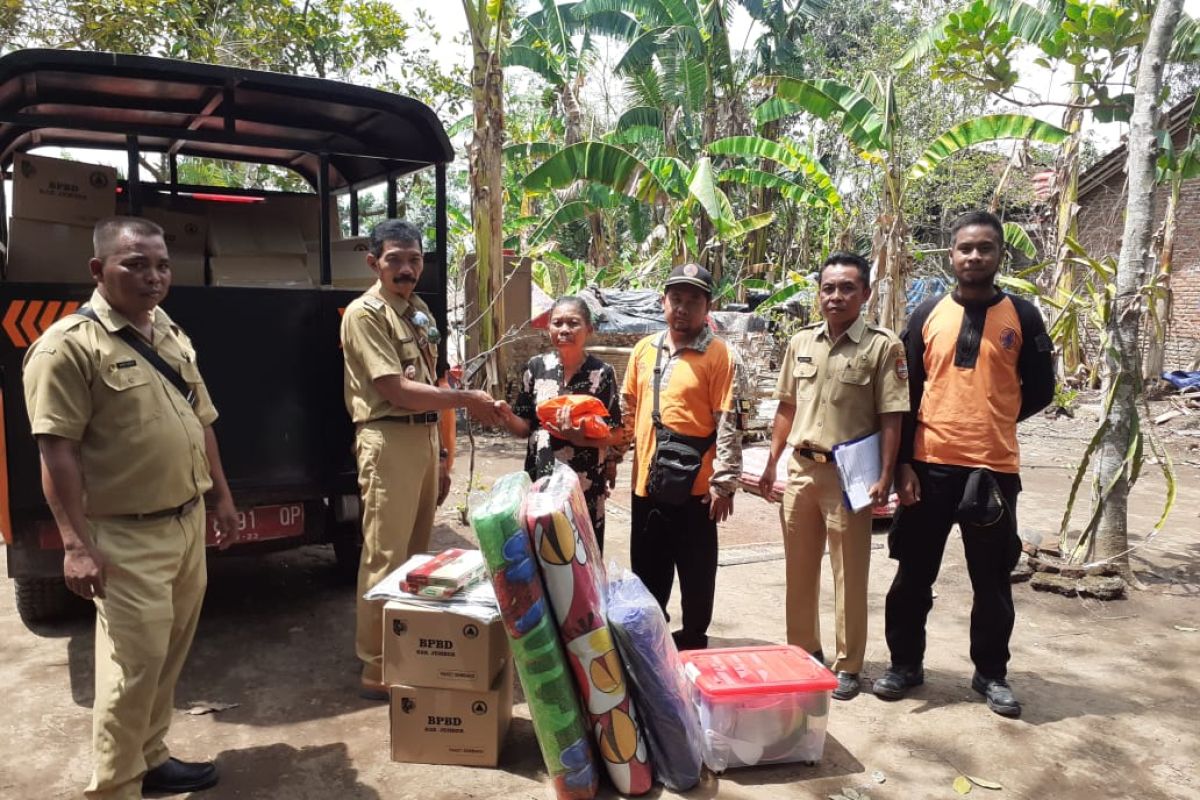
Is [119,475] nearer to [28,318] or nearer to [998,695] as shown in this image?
[28,318]

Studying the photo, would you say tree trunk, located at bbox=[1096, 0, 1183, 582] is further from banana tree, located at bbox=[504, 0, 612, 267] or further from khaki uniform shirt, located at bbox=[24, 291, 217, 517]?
banana tree, located at bbox=[504, 0, 612, 267]

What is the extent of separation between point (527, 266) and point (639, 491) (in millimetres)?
7040

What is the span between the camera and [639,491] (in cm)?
369

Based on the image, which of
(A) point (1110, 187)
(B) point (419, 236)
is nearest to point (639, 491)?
(B) point (419, 236)

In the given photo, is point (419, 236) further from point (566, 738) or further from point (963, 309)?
point (963, 309)

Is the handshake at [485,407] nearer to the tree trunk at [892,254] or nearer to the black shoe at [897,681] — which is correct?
the black shoe at [897,681]

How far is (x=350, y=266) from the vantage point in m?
4.70

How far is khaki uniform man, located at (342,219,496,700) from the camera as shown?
3.34m

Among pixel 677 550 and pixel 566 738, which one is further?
pixel 677 550

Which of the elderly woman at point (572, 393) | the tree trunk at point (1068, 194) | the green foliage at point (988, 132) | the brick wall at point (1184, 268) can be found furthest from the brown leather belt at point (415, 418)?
the brick wall at point (1184, 268)

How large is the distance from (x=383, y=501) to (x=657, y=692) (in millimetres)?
1380

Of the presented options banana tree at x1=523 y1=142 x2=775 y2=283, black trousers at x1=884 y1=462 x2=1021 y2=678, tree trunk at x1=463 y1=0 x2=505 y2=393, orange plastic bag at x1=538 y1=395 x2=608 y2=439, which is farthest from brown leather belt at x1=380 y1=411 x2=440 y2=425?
banana tree at x1=523 y1=142 x2=775 y2=283

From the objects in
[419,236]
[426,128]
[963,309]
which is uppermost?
[426,128]

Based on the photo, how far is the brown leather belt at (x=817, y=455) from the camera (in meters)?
3.44
